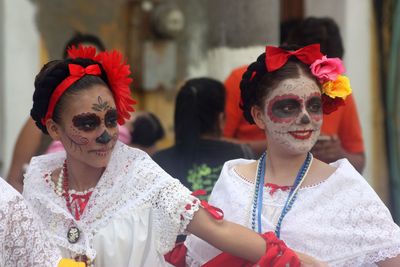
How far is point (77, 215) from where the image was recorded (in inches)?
149

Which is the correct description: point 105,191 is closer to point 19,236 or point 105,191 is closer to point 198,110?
point 19,236

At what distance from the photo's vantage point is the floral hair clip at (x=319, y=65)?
384 centimetres

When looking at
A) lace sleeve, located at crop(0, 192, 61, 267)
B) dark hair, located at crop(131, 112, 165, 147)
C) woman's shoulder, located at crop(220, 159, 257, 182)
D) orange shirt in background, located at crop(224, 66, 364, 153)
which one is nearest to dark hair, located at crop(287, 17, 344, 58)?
orange shirt in background, located at crop(224, 66, 364, 153)

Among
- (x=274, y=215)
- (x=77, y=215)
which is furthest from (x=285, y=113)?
(x=77, y=215)

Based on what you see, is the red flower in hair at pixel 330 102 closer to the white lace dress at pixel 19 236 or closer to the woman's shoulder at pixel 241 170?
the woman's shoulder at pixel 241 170

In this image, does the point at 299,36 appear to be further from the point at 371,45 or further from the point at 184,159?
the point at 371,45

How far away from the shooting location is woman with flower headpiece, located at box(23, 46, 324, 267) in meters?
3.58

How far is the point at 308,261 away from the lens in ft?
11.7

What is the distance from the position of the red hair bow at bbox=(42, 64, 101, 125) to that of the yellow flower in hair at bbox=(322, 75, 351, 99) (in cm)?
92

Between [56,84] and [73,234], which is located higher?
[56,84]

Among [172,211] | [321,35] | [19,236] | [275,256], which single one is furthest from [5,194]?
[321,35]

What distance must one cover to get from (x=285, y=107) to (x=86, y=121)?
2.59 ft

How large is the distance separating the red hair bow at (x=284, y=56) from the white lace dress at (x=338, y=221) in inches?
17.8

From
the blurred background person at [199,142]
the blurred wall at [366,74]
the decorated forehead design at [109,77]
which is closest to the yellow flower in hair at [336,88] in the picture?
the decorated forehead design at [109,77]
